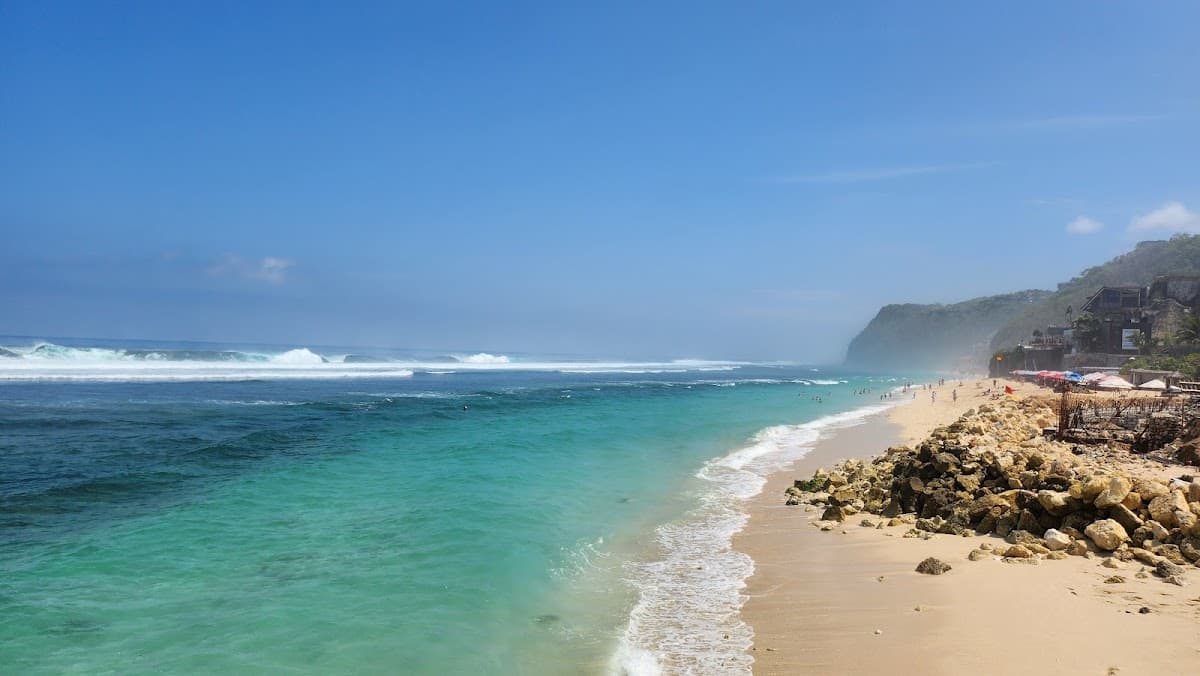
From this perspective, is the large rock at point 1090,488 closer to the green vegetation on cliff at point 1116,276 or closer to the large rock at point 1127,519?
the large rock at point 1127,519

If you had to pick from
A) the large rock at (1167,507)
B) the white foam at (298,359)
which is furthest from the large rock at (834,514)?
the white foam at (298,359)

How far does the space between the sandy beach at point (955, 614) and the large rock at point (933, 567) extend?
12 centimetres

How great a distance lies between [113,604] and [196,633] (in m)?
1.50

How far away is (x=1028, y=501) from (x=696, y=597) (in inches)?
214

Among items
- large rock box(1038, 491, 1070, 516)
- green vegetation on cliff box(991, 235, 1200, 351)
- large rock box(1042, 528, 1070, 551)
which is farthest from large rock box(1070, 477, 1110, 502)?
green vegetation on cliff box(991, 235, 1200, 351)

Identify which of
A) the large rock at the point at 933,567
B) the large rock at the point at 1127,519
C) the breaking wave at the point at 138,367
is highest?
the breaking wave at the point at 138,367

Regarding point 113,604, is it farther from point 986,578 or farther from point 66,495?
point 986,578

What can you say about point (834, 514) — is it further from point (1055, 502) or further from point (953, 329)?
point (953, 329)

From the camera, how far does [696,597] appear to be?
27.5 ft

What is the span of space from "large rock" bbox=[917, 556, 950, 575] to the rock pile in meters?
0.96

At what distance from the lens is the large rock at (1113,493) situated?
8.78 m

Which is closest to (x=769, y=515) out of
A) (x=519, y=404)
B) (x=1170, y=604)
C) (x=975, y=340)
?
(x=1170, y=604)

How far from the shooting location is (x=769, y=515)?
1273 centimetres

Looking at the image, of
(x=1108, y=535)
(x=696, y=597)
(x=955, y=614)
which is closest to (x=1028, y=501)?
(x=1108, y=535)
